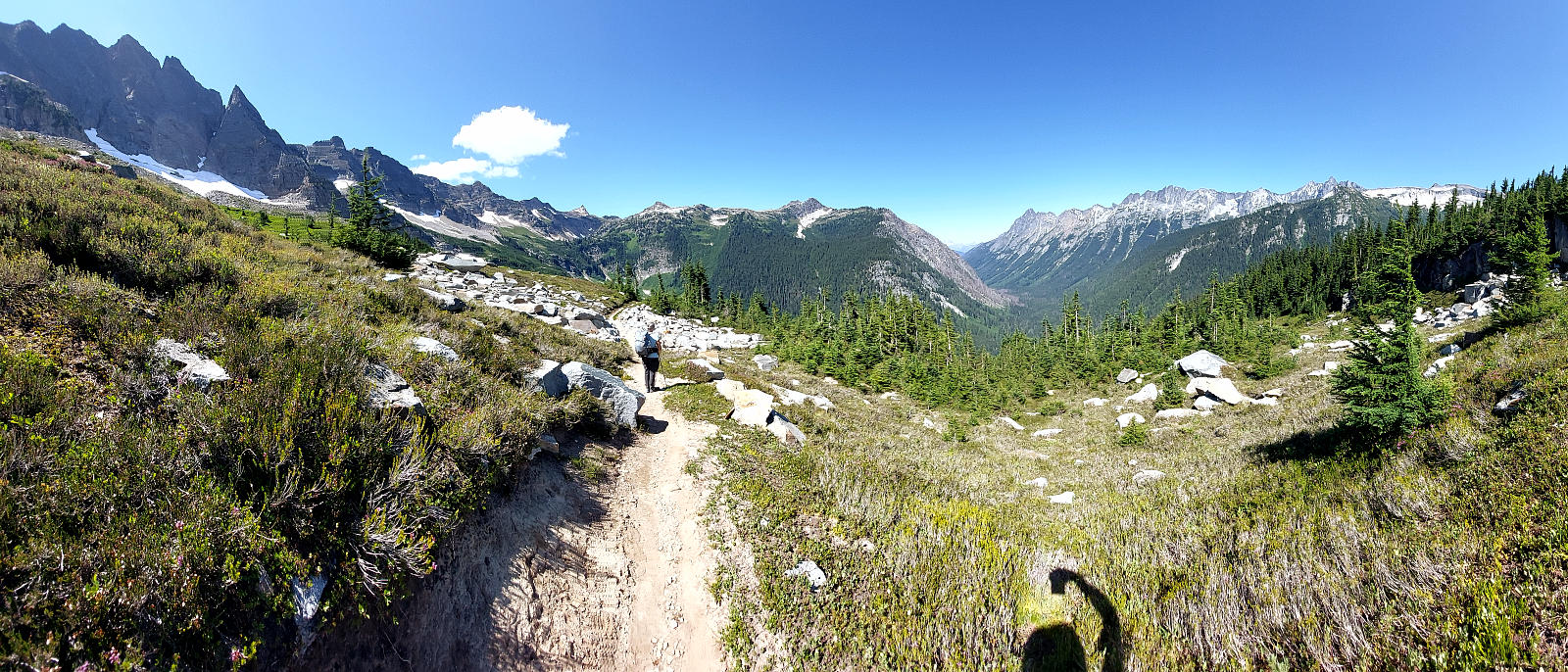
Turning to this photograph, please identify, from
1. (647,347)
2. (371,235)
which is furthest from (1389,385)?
(371,235)

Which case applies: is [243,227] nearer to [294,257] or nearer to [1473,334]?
[294,257]

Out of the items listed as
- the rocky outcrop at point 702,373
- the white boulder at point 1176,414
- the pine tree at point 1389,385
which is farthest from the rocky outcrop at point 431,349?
the white boulder at point 1176,414

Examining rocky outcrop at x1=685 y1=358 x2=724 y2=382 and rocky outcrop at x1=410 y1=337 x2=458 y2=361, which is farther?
rocky outcrop at x1=685 y1=358 x2=724 y2=382

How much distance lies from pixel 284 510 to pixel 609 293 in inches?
2558

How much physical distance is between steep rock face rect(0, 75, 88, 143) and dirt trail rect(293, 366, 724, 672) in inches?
11754

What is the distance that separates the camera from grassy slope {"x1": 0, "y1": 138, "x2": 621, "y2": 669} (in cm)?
324

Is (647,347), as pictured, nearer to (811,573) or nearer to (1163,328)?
(811,573)

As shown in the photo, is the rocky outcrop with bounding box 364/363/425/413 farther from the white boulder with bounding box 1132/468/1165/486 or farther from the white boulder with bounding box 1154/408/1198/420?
the white boulder with bounding box 1154/408/1198/420

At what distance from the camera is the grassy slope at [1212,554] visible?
4.87 meters

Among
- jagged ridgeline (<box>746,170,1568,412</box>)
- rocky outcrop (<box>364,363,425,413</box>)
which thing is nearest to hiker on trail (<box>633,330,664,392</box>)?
rocky outcrop (<box>364,363,425,413</box>)

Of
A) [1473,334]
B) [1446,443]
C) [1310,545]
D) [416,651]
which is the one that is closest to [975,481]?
[1310,545]

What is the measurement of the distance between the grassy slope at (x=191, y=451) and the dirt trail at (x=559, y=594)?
1.43ft

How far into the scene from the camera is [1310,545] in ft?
21.1

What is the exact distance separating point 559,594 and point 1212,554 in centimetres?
903
